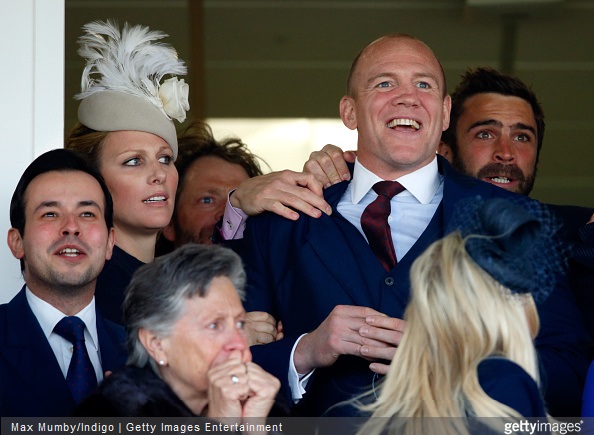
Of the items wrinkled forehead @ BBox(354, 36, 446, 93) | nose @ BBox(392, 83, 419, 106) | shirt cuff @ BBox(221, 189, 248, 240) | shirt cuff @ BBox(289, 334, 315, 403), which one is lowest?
shirt cuff @ BBox(289, 334, 315, 403)

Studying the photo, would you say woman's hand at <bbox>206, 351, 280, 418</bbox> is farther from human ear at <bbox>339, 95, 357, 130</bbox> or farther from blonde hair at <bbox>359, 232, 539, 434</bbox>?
human ear at <bbox>339, 95, 357, 130</bbox>

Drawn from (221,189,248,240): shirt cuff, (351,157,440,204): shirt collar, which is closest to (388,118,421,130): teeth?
(351,157,440,204): shirt collar

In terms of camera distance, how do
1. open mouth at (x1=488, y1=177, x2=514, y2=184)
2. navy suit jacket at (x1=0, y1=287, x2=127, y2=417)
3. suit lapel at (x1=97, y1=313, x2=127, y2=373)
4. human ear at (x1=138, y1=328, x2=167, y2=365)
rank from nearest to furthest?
human ear at (x1=138, y1=328, x2=167, y2=365) < navy suit jacket at (x1=0, y1=287, x2=127, y2=417) < suit lapel at (x1=97, y1=313, x2=127, y2=373) < open mouth at (x1=488, y1=177, x2=514, y2=184)

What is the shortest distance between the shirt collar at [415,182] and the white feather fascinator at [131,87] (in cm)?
75

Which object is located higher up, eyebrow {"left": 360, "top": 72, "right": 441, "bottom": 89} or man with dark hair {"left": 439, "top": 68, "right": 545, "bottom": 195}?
eyebrow {"left": 360, "top": 72, "right": 441, "bottom": 89}

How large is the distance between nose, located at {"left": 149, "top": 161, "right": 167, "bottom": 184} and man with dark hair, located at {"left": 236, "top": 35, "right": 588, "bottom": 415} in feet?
1.49

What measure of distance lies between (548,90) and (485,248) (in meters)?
5.33

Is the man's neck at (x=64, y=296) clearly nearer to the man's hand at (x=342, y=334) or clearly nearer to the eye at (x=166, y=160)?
the man's hand at (x=342, y=334)

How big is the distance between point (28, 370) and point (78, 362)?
14 centimetres

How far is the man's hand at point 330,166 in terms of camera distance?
366cm

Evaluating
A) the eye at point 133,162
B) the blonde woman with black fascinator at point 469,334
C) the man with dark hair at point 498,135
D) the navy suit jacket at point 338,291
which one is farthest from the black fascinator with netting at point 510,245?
the eye at point 133,162

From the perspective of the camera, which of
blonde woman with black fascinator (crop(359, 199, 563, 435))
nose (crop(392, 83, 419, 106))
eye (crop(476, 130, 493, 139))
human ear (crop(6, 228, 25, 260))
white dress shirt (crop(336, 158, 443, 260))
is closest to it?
blonde woman with black fascinator (crop(359, 199, 563, 435))

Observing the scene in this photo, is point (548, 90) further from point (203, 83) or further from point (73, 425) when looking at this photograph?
point (73, 425)

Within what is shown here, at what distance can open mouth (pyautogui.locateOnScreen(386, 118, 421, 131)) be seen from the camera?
11.5 feet
